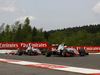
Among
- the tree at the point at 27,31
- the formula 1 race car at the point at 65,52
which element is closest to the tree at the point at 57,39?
the tree at the point at 27,31

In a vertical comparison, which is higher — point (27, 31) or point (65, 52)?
point (27, 31)

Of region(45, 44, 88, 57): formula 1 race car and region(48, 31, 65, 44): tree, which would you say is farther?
region(48, 31, 65, 44): tree

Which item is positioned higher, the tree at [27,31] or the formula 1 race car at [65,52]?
the tree at [27,31]

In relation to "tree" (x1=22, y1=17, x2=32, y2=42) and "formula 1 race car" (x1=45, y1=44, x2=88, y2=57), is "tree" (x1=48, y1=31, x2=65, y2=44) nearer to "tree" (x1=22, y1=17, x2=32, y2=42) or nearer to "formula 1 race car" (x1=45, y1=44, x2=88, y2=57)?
"tree" (x1=22, y1=17, x2=32, y2=42)

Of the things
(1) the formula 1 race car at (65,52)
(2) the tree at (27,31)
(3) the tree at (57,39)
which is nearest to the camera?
(1) the formula 1 race car at (65,52)

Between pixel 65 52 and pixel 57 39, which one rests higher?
pixel 57 39

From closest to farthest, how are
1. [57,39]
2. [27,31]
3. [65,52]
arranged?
[65,52] < [27,31] < [57,39]

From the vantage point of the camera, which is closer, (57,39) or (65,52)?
(65,52)

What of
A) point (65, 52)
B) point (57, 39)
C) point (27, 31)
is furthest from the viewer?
point (57, 39)

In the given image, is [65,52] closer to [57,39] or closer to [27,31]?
[27,31]

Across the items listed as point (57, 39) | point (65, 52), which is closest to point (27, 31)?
point (57, 39)

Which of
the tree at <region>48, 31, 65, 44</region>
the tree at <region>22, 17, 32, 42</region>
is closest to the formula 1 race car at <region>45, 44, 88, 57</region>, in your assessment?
the tree at <region>22, 17, 32, 42</region>

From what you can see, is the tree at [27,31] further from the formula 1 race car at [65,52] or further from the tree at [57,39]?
the formula 1 race car at [65,52]

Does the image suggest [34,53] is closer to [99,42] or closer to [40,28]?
[40,28]
